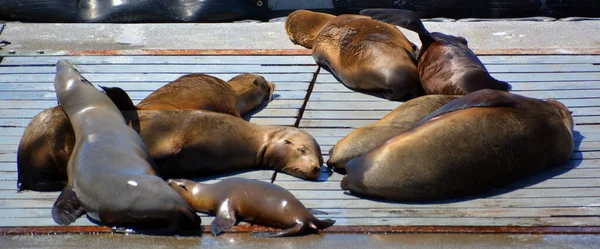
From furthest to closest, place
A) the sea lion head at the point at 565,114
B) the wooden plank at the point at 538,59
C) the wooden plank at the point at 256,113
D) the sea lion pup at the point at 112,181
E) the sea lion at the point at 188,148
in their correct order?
the wooden plank at the point at 538,59
the wooden plank at the point at 256,113
the sea lion head at the point at 565,114
the sea lion at the point at 188,148
the sea lion pup at the point at 112,181

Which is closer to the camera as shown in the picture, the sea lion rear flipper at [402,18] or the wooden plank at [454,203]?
the wooden plank at [454,203]

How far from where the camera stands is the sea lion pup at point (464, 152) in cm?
439

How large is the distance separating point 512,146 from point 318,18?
3.14 metres

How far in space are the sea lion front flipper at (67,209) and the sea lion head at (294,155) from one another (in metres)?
1.01

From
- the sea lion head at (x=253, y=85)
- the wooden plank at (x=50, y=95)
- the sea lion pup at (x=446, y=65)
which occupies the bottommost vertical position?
the wooden plank at (x=50, y=95)

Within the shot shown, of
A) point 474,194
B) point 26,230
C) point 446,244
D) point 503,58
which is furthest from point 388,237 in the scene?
point 503,58

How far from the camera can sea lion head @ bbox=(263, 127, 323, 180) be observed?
4.72 m

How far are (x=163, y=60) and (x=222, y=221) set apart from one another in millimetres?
2656

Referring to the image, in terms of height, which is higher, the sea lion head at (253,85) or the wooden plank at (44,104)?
the sea lion head at (253,85)

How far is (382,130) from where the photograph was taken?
16.2ft

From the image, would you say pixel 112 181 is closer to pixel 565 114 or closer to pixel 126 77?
pixel 126 77

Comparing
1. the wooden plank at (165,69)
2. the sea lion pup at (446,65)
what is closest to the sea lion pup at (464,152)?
the sea lion pup at (446,65)

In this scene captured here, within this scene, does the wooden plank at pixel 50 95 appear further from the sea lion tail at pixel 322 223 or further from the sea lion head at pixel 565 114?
the sea lion tail at pixel 322 223

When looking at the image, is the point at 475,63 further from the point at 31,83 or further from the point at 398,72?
the point at 31,83
